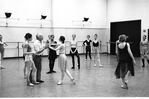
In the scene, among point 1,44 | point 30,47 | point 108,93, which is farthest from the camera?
point 1,44

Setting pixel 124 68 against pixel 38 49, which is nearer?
pixel 124 68

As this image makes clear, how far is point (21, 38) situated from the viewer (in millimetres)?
16766

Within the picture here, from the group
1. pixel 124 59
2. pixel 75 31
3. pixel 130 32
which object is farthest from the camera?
pixel 75 31

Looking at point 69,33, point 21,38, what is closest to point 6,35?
point 21,38

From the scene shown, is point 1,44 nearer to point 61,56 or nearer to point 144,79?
point 61,56

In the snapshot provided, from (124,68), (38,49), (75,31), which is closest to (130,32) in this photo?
(75,31)

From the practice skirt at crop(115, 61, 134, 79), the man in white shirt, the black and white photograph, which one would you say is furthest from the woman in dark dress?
the man in white shirt

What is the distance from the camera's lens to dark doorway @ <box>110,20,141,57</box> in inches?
677

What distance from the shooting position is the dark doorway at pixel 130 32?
1720 cm

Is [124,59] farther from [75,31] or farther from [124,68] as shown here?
[75,31]

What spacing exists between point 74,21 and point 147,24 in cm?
619

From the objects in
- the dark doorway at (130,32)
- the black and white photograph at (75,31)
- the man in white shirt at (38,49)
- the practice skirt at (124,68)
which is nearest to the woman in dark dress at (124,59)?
the practice skirt at (124,68)

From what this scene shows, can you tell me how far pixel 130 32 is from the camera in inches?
706

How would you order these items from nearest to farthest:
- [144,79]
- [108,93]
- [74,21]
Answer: [108,93] → [144,79] → [74,21]
